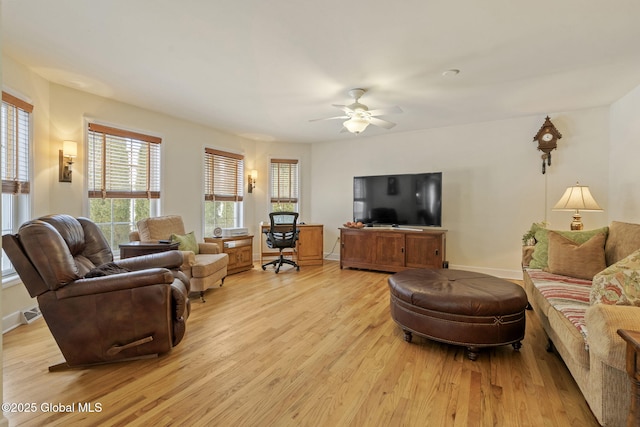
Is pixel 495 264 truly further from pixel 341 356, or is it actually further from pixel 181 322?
pixel 181 322

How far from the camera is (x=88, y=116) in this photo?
3.54 metres

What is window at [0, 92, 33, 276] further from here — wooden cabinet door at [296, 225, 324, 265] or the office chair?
wooden cabinet door at [296, 225, 324, 265]

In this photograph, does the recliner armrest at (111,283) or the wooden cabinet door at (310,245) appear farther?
the wooden cabinet door at (310,245)

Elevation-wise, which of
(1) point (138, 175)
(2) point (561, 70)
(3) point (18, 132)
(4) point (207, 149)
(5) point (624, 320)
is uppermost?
(2) point (561, 70)

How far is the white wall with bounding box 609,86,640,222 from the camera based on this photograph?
3230 millimetres

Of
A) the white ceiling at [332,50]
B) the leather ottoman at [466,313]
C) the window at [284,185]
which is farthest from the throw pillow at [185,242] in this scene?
the leather ottoman at [466,313]

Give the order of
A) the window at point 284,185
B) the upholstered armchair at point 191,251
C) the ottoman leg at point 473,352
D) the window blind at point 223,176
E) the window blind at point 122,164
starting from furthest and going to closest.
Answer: the window at point 284,185, the window blind at point 223,176, the window blind at point 122,164, the upholstered armchair at point 191,251, the ottoman leg at point 473,352

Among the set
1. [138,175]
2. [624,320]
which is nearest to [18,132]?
[138,175]

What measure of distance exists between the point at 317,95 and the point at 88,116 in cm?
277

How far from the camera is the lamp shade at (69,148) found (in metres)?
3.23

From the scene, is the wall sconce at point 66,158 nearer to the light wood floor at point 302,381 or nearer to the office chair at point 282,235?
the light wood floor at point 302,381

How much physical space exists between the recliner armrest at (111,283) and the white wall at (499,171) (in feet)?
14.3

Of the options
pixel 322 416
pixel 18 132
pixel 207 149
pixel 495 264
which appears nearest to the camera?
pixel 322 416

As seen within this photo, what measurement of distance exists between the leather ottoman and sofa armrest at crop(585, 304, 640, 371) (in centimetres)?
66
